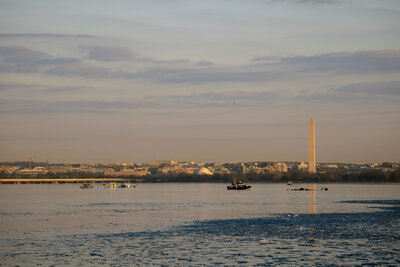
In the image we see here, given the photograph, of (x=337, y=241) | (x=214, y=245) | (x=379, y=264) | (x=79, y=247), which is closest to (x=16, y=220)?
(x=79, y=247)

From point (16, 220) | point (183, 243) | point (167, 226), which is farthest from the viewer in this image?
point (16, 220)

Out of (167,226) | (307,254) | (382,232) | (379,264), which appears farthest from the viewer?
(167,226)

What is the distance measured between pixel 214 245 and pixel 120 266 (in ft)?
35.0

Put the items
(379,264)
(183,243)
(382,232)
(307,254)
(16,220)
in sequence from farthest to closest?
(16,220) → (382,232) → (183,243) → (307,254) → (379,264)

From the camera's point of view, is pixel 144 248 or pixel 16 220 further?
pixel 16 220

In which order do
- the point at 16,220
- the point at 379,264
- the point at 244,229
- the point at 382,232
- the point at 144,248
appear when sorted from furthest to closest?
the point at 16,220 < the point at 244,229 < the point at 382,232 < the point at 144,248 < the point at 379,264

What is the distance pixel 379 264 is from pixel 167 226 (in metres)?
27.7

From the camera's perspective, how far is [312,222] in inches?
2489

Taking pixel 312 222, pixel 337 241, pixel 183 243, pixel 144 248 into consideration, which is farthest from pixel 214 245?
pixel 312 222

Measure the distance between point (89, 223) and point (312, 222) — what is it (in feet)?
78.8

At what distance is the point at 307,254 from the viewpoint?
1567 inches

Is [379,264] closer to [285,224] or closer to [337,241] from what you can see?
[337,241]

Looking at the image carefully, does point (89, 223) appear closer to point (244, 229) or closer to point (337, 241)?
point (244, 229)

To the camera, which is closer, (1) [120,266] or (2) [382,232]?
(1) [120,266]
